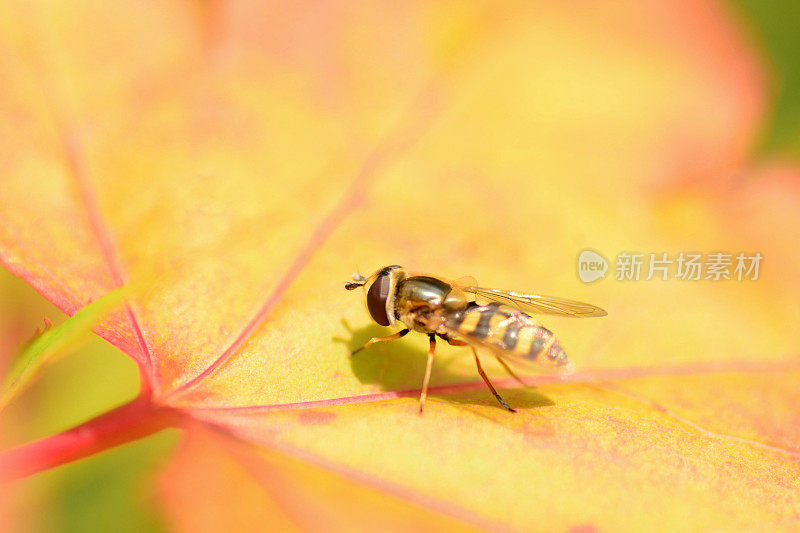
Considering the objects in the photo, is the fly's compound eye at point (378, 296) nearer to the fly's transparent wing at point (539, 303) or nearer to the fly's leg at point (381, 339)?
the fly's leg at point (381, 339)

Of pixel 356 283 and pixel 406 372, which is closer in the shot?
pixel 406 372

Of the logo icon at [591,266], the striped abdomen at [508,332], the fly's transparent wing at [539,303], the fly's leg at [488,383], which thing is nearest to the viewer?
the fly's leg at [488,383]

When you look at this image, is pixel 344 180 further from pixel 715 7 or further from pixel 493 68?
pixel 715 7

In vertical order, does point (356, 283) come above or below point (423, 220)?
below

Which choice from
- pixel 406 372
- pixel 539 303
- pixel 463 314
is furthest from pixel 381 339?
pixel 539 303

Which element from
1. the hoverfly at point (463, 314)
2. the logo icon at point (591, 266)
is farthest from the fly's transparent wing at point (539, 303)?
the logo icon at point (591, 266)

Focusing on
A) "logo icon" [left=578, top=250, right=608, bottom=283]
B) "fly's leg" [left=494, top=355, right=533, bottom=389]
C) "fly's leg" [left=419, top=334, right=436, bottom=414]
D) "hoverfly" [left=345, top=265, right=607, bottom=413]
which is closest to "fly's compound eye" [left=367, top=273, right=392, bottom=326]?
"hoverfly" [left=345, top=265, right=607, bottom=413]

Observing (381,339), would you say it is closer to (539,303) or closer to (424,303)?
(424,303)

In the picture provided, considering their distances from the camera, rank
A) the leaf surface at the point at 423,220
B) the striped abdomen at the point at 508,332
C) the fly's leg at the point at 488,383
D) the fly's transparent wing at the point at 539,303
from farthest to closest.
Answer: the fly's transparent wing at the point at 539,303 < the striped abdomen at the point at 508,332 < the fly's leg at the point at 488,383 < the leaf surface at the point at 423,220
